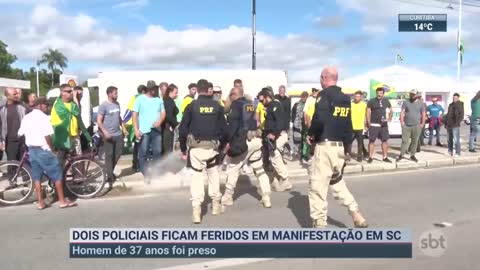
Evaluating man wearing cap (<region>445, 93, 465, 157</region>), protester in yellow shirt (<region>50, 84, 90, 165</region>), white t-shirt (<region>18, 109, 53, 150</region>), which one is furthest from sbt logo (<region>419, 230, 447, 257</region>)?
man wearing cap (<region>445, 93, 465, 157</region>)

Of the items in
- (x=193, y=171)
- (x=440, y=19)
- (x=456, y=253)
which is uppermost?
(x=440, y=19)

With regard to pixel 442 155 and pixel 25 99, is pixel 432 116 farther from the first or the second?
pixel 25 99

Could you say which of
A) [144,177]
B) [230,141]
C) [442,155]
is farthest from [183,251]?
[442,155]

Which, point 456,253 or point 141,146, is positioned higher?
point 141,146

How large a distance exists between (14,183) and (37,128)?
132 cm

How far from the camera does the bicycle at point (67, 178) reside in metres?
8.38

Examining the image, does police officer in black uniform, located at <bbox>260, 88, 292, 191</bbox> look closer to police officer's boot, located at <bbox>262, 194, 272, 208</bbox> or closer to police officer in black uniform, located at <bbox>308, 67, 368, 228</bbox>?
police officer's boot, located at <bbox>262, 194, 272, 208</bbox>

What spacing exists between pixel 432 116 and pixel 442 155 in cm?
417

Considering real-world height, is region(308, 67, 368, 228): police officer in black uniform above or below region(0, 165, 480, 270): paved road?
above

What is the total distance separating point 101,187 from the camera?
8.98m

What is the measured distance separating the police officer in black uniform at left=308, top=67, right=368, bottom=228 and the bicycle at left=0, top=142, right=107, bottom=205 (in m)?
4.28

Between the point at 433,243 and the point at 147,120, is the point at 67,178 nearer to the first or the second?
the point at 147,120

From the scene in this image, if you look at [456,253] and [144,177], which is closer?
[456,253]

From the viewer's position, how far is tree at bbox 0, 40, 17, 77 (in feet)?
259
